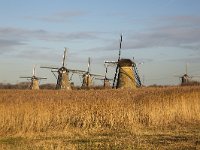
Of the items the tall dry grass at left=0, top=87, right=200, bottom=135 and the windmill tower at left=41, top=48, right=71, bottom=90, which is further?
A: the windmill tower at left=41, top=48, right=71, bottom=90

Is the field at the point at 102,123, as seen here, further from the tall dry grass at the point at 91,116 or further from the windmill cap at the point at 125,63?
the windmill cap at the point at 125,63

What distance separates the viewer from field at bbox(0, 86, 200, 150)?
11352 millimetres

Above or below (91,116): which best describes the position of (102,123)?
below

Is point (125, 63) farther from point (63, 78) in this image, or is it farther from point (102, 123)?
point (102, 123)

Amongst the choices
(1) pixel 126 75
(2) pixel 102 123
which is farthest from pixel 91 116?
(1) pixel 126 75

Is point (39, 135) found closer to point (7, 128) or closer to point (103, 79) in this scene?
point (7, 128)

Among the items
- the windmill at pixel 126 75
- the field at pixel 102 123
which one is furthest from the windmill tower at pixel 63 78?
the field at pixel 102 123

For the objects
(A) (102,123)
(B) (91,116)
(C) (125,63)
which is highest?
(C) (125,63)

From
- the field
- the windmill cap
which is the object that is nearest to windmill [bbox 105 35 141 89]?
the windmill cap

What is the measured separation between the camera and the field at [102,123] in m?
11.4

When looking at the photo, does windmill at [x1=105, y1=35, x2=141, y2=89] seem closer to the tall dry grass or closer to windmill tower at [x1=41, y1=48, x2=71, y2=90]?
windmill tower at [x1=41, y1=48, x2=71, y2=90]

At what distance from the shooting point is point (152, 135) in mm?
12383

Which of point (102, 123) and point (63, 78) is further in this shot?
point (63, 78)

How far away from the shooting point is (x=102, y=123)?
1482cm
